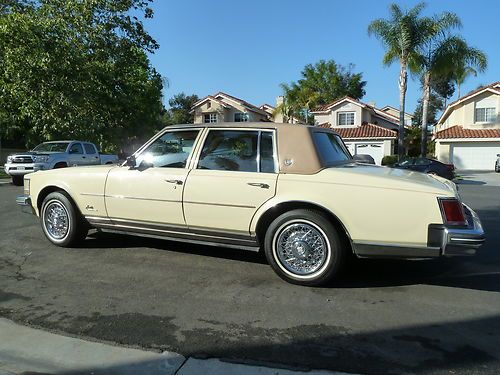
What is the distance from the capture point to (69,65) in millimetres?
21000

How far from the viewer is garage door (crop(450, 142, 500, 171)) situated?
34781mm

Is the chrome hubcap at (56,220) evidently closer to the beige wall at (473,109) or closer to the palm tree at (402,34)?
the palm tree at (402,34)

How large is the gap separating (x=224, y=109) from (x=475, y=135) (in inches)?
983

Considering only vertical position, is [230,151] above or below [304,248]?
above

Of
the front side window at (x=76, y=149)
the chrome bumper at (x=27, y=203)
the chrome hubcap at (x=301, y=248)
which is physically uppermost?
the front side window at (x=76, y=149)

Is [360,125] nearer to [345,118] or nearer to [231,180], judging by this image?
[345,118]

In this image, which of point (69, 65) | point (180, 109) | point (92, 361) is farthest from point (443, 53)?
point (180, 109)

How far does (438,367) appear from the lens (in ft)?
10.2

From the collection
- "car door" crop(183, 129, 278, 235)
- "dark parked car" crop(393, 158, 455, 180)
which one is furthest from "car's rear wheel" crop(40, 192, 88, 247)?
"dark parked car" crop(393, 158, 455, 180)

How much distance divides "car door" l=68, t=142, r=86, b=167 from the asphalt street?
12.2m

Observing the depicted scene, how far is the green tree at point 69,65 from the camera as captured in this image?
2000 centimetres

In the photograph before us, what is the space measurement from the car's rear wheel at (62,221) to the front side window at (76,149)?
40.3 ft

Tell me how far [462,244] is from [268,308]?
5.90ft

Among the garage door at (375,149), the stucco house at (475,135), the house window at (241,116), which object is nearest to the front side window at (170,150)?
the garage door at (375,149)
